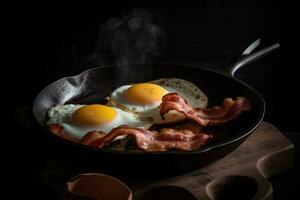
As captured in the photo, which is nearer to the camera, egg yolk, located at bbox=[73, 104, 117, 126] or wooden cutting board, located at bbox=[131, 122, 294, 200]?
wooden cutting board, located at bbox=[131, 122, 294, 200]

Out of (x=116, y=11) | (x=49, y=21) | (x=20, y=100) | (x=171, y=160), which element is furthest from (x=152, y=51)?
(x=171, y=160)

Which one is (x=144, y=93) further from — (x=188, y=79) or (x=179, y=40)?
(x=179, y=40)

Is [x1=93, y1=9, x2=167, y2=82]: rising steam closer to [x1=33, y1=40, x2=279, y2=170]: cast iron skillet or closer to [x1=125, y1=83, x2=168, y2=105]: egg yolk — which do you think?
[x1=33, y1=40, x2=279, y2=170]: cast iron skillet

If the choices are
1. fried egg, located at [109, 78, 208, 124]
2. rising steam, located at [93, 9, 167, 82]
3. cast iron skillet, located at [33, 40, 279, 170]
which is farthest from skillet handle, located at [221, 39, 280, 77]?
rising steam, located at [93, 9, 167, 82]

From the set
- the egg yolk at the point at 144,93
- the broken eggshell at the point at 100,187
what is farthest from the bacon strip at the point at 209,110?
the broken eggshell at the point at 100,187

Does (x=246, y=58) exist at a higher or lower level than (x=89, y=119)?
higher

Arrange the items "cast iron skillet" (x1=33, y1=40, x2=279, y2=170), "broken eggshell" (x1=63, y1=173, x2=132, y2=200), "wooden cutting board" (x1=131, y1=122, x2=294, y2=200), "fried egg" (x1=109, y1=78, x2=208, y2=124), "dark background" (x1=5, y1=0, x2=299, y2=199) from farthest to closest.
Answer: "dark background" (x1=5, y1=0, x2=299, y2=199), "fried egg" (x1=109, y1=78, x2=208, y2=124), "cast iron skillet" (x1=33, y1=40, x2=279, y2=170), "wooden cutting board" (x1=131, y1=122, x2=294, y2=200), "broken eggshell" (x1=63, y1=173, x2=132, y2=200)

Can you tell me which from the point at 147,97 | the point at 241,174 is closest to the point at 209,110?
the point at 147,97
